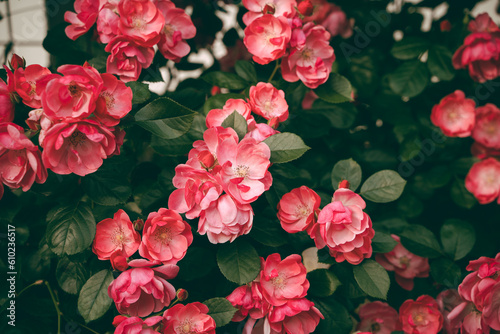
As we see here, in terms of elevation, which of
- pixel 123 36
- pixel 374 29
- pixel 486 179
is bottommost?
pixel 486 179

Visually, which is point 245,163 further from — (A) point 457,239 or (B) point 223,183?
(A) point 457,239

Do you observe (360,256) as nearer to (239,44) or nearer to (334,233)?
(334,233)

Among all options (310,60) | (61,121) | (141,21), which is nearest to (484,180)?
(310,60)

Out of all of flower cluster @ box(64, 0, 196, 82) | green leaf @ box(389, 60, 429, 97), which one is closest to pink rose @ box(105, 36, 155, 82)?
flower cluster @ box(64, 0, 196, 82)

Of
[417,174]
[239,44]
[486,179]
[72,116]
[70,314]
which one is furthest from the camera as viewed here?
[239,44]

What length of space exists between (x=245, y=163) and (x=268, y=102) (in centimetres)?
24

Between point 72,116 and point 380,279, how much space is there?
0.81 metres

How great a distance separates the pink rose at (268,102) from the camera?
38.4 inches

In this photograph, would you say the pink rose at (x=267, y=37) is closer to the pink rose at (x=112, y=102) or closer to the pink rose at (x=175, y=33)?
the pink rose at (x=175, y=33)

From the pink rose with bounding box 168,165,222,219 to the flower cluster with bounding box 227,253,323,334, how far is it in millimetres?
232

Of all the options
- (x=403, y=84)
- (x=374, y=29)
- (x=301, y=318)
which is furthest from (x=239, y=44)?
(x=301, y=318)

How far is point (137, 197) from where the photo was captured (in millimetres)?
1142

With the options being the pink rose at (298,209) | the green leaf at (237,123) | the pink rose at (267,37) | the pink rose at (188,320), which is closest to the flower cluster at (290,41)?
the pink rose at (267,37)

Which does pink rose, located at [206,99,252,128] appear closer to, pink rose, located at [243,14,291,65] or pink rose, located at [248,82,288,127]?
pink rose, located at [248,82,288,127]
